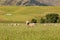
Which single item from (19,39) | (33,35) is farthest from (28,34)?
(19,39)

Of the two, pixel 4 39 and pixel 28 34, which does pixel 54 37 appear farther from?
pixel 4 39

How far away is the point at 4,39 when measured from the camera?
14.2m

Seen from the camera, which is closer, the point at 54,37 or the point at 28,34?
the point at 54,37

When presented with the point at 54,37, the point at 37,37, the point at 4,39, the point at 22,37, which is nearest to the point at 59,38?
the point at 54,37

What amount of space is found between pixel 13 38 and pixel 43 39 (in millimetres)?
1938

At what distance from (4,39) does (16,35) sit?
1561 millimetres

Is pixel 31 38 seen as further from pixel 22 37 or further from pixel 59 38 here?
pixel 59 38

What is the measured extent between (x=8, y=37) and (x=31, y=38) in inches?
58.4

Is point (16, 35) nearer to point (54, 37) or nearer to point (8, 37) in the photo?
point (8, 37)

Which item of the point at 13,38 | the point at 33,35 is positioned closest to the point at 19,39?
the point at 13,38

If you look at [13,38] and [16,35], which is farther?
[16,35]

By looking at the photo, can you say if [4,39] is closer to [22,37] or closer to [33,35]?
[22,37]

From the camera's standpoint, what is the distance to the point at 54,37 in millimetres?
A: 14734

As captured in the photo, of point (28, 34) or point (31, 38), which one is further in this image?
point (28, 34)
